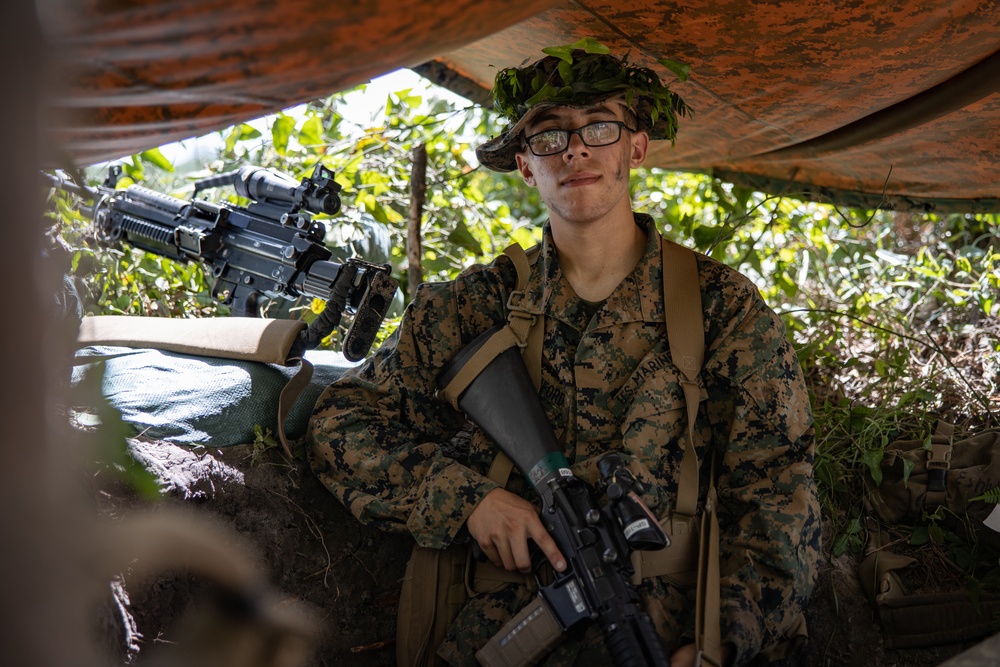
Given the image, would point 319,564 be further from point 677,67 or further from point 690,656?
point 677,67

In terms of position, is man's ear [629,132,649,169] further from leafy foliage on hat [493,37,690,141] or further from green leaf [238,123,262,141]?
green leaf [238,123,262,141]

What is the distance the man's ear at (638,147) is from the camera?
10.9 feet

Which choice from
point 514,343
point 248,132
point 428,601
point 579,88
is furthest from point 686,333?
point 248,132

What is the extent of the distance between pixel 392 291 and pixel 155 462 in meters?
1.06

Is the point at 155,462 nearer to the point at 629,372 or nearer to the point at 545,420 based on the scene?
the point at 545,420

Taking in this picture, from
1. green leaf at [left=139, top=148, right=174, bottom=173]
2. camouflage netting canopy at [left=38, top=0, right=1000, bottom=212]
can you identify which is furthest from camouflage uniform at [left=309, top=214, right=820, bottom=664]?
green leaf at [left=139, top=148, right=174, bottom=173]

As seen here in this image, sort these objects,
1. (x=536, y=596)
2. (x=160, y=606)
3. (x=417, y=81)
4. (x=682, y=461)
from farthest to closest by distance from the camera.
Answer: (x=417, y=81) → (x=682, y=461) → (x=536, y=596) → (x=160, y=606)

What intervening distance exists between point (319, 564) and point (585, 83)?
188cm

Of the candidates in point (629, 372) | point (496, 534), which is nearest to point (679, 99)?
point (629, 372)

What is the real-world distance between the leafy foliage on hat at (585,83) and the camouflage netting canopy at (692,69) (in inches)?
3.6

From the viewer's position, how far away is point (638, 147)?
3.37 metres

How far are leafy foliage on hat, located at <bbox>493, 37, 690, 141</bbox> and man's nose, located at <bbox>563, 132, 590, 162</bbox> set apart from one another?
133 millimetres

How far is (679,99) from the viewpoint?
346 centimetres

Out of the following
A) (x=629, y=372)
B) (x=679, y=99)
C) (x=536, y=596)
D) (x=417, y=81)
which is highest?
(x=417, y=81)
